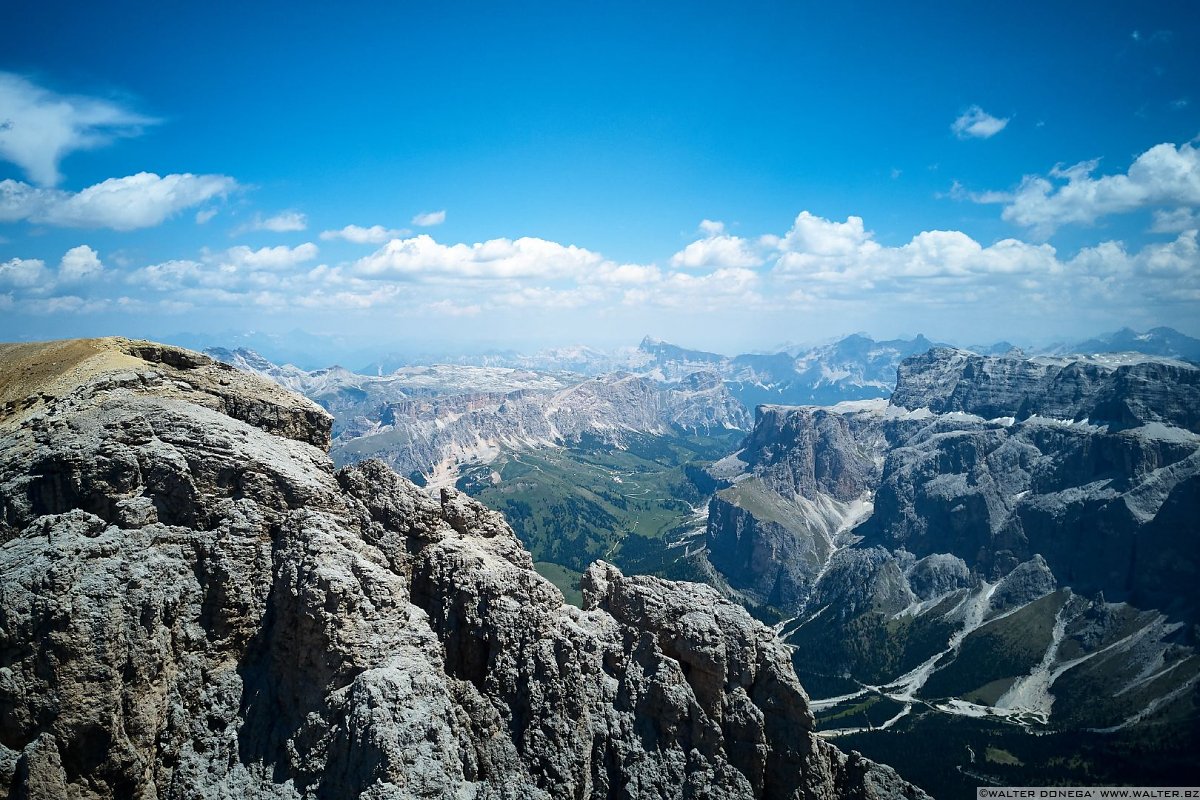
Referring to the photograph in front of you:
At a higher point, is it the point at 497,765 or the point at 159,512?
the point at 159,512

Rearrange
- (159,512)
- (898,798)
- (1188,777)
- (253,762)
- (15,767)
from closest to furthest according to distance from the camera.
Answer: (15,767)
(253,762)
(159,512)
(898,798)
(1188,777)

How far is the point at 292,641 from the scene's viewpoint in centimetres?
3584

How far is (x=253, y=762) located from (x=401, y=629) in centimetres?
926

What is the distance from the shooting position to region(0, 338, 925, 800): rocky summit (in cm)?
3147

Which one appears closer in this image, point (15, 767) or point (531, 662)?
point (15, 767)

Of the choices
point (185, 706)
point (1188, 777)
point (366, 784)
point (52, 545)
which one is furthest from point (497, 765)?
point (1188, 777)

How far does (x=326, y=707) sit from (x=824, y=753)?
3672 cm

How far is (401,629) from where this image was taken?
38094 mm

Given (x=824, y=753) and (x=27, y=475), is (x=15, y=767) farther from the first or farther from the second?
(x=824, y=753)

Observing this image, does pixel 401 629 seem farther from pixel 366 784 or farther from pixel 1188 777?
pixel 1188 777

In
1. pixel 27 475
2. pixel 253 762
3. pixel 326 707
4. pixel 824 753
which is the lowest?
pixel 824 753

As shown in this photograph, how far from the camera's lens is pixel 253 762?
33.8 metres

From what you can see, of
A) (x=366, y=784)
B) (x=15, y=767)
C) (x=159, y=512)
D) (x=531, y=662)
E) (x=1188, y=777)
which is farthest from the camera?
(x=1188, y=777)

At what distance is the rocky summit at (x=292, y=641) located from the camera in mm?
31469
